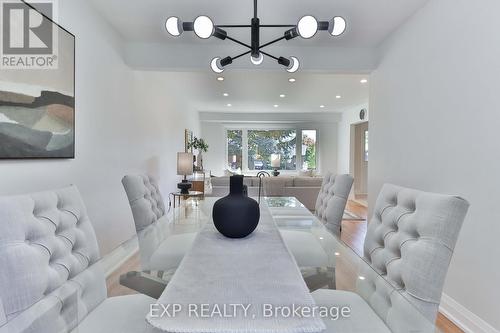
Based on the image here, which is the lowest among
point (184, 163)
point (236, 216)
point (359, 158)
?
point (236, 216)

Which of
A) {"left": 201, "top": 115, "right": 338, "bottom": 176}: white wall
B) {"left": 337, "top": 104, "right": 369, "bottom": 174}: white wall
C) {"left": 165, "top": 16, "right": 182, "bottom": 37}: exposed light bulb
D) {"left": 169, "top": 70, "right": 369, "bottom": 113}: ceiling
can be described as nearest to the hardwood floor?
{"left": 165, "top": 16, "right": 182, "bottom": 37}: exposed light bulb

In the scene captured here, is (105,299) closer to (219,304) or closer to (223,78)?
(219,304)

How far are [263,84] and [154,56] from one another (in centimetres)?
237

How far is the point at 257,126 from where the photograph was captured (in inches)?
362

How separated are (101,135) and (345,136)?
23.1 feet

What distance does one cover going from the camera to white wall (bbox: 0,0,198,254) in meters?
1.95

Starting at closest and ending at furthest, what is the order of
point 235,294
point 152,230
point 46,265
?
point 235,294 → point 46,265 → point 152,230

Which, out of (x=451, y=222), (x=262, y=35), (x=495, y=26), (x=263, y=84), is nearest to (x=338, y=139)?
(x=263, y=84)

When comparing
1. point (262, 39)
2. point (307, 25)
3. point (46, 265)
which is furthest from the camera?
point (262, 39)

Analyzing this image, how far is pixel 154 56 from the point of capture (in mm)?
3273

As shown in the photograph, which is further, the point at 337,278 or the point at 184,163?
the point at 184,163

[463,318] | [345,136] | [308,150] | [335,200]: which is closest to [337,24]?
[335,200]

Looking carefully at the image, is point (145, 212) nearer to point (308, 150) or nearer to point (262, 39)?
point (262, 39)

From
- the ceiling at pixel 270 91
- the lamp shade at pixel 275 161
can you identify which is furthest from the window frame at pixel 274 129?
the ceiling at pixel 270 91
